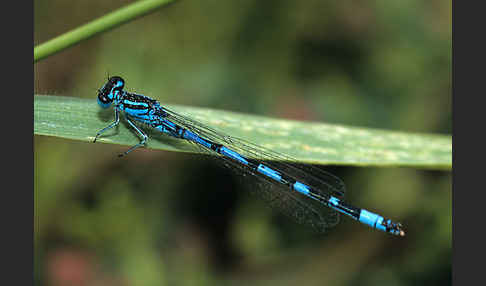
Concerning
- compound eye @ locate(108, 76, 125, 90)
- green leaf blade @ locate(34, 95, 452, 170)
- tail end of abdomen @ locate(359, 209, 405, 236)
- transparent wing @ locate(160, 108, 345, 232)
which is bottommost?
tail end of abdomen @ locate(359, 209, 405, 236)

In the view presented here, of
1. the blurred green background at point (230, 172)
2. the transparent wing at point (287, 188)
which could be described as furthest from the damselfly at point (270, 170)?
the blurred green background at point (230, 172)

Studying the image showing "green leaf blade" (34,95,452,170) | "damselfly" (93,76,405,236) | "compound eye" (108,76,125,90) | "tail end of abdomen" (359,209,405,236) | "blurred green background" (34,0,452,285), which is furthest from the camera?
"blurred green background" (34,0,452,285)

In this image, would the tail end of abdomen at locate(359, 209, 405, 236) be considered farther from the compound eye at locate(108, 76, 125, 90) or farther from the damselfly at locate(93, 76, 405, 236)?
the compound eye at locate(108, 76, 125, 90)

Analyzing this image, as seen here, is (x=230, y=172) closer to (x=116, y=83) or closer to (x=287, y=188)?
(x=287, y=188)

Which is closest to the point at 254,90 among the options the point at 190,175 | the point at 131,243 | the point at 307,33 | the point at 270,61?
the point at 270,61

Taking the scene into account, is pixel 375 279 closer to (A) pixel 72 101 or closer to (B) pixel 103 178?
(B) pixel 103 178

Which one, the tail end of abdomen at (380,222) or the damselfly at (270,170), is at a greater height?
the damselfly at (270,170)

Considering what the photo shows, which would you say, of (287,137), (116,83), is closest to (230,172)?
(287,137)

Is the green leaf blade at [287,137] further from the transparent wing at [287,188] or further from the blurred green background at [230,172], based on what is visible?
the blurred green background at [230,172]

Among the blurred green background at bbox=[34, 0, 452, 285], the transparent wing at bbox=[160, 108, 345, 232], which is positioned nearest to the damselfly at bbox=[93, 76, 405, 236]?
the transparent wing at bbox=[160, 108, 345, 232]
